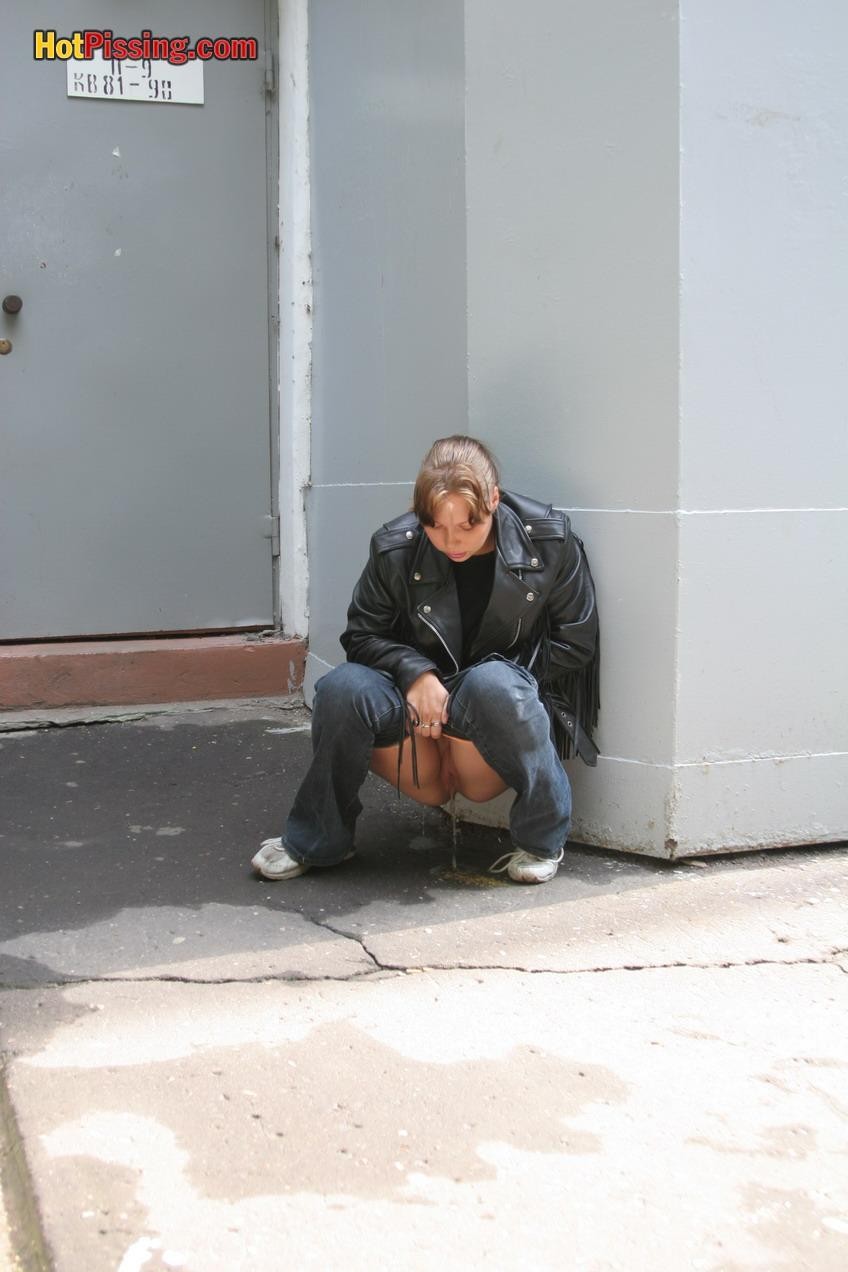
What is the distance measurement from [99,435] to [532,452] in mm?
2190

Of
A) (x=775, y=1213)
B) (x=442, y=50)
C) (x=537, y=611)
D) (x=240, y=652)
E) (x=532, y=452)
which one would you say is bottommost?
(x=775, y=1213)

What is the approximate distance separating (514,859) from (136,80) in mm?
3450

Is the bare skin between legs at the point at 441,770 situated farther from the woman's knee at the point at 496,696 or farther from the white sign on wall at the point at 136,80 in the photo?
the white sign on wall at the point at 136,80

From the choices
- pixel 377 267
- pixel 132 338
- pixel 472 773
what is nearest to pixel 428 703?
pixel 472 773

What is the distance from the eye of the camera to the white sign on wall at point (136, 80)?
4.98 metres

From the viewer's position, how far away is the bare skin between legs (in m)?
3.35

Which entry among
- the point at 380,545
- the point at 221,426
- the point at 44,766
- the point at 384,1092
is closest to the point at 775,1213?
the point at 384,1092

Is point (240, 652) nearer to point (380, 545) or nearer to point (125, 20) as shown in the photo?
point (380, 545)

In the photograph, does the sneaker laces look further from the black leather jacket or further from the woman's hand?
the woman's hand

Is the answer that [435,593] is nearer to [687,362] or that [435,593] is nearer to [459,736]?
[459,736]

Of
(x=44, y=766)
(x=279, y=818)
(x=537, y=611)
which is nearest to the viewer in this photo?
(x=537, y=611)

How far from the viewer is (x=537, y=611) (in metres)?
3.38

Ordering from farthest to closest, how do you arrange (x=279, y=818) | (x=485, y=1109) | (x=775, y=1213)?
1. (x=279, y=818)
2. (x=485, y=1109)
3. (x=775, y=1213)

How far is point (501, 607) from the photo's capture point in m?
3.35
